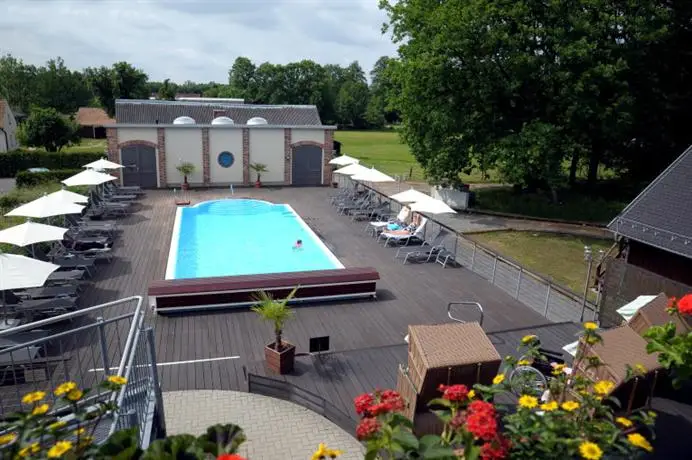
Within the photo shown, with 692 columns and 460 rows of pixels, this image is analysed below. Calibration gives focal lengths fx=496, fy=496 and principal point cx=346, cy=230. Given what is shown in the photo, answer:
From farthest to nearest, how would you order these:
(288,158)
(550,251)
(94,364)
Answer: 1. (288,158)
2. (550,251)
3. (94,364)

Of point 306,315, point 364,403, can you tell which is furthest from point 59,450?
point 306,315

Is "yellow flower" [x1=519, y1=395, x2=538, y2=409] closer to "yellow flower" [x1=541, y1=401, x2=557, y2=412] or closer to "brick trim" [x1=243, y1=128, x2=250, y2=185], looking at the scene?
"yellow flower" [x1=541, y1=401, x2=557, y2=412]

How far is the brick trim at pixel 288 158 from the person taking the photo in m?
28.0

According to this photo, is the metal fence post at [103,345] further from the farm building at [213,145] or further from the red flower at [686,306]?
the farm building at [213,145]

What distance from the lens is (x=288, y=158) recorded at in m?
28.4

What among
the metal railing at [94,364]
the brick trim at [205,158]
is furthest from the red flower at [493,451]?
the brick trim at [205,158]

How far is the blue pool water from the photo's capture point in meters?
16.1

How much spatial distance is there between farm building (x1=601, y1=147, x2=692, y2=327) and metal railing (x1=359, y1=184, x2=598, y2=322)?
840 mm

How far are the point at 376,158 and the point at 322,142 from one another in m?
21.6

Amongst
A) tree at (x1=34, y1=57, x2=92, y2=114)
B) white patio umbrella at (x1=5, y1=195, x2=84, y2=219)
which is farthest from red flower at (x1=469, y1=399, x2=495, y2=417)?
tree at (x1=34, y1=57, x2=92, y2=114)

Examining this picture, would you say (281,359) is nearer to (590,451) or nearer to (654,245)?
(590,451)

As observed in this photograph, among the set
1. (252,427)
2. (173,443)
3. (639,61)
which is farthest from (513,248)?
(173,443)

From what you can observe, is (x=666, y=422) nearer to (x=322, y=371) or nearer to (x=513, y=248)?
(x=322, y=371)

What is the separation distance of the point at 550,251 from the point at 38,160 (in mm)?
32444
